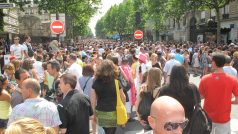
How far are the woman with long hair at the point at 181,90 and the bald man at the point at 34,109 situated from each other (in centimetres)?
142

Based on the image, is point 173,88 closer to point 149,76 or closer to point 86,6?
point 149,76

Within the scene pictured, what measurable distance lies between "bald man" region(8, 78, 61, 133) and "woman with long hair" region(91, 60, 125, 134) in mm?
1736

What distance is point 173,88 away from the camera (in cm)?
491

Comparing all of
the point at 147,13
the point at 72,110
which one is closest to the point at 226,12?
the point at 147,13

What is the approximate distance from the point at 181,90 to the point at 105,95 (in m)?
1.73

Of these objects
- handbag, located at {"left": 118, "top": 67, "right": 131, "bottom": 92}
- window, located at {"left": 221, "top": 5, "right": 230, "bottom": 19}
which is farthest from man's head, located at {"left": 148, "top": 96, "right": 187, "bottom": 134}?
window, located at {"left": 221, "top": 5, "right": 230, "bottom": 19}

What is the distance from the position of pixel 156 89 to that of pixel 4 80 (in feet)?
8.29

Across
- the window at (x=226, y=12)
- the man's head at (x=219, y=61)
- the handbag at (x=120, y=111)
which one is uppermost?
the window at (x=226, y=12)

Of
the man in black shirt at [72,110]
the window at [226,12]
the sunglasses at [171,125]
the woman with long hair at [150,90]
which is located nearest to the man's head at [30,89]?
the man in black shirt at [72,110]

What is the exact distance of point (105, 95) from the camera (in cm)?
628

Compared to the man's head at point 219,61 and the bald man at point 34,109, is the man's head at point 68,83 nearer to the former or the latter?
the bald man at point 34,109

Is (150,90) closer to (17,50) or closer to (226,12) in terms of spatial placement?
(17,50)

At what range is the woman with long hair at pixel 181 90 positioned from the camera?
489 cm

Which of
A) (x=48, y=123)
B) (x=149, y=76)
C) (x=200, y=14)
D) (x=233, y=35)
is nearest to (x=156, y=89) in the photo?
(x=149, y=76)
